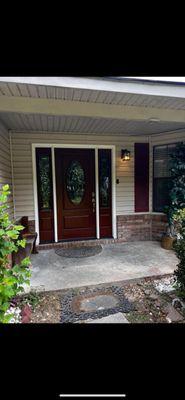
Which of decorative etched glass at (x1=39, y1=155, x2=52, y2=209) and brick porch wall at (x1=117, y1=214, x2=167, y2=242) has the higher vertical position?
decorative etched glass at (x1=39, y1=155, x2=52, y2=209)

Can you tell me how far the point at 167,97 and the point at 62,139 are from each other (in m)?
2.51

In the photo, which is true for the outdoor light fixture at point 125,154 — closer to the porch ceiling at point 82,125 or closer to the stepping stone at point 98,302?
the porch ceiling at point 82,125

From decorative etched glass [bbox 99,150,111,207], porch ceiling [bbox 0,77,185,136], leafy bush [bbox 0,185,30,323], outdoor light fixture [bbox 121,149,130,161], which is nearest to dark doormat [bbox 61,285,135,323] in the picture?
leafy bush [bbox 0,185,30,323]

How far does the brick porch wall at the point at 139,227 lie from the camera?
517cm

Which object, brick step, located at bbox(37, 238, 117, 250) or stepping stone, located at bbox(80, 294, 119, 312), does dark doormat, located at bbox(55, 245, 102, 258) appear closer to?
brick step, located at bbox(37, 238, 117, 250)

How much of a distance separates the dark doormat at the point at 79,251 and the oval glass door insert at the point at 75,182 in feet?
3.26

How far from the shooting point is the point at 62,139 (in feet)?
15.3

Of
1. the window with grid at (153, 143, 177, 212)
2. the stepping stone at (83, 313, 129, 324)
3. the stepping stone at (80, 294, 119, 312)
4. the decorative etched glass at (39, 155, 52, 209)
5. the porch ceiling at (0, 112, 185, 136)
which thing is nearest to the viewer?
the stepping stone at (83, 313, 129, 324)

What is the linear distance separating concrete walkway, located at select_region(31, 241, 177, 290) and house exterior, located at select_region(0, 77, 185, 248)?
1.94ft

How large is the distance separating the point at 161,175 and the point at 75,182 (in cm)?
195

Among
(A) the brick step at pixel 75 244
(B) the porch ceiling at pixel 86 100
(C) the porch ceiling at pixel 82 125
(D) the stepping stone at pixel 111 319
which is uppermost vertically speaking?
(C) the porch ceiling at pixel 82 125

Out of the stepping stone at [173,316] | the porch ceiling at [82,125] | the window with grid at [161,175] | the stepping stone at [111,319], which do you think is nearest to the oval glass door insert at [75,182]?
the porch ceiling at [82,125]

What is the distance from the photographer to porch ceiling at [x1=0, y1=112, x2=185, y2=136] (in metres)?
3.54
